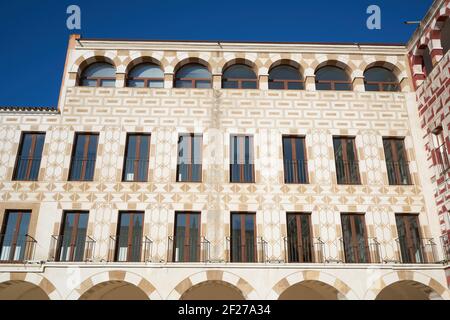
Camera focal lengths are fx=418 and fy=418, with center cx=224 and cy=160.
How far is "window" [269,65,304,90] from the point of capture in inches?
701

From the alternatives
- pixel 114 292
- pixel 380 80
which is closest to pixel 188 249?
pixel 114 292

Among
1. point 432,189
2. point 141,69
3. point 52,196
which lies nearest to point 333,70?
point 432,189

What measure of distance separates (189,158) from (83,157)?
4076 mm

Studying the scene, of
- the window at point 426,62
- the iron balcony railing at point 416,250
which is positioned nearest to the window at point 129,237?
the iron balcony railing at point 416,250

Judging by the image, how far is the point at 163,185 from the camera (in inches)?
614

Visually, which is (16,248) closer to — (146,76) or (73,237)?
(73,237)

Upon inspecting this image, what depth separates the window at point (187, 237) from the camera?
14742mm

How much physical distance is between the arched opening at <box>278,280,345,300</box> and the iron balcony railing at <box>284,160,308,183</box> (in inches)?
150

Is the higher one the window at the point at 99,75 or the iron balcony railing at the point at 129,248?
the window at the point at 99,75

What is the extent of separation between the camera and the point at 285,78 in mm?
17984

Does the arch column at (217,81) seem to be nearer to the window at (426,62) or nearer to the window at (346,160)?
the window at (346,160)

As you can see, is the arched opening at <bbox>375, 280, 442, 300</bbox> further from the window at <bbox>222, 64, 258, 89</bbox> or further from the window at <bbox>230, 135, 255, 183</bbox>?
the window at <bbox>222, 64, 258, 89</bbox>

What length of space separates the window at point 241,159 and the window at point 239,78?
2.51 metres
